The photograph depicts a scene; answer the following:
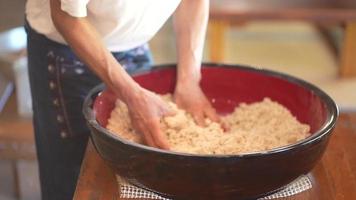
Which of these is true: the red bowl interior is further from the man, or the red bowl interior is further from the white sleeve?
the white sleeve

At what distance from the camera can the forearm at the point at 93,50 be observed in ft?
3.74

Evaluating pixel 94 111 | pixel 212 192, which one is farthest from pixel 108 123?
pixel 212 192

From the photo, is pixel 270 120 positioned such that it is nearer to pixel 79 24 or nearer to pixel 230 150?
pixel 230 150

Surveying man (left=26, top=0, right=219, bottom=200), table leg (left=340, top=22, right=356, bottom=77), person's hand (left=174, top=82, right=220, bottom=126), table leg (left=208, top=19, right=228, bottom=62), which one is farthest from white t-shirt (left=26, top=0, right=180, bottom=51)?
table leg (left=340, top=22, right=356, bottom=77)

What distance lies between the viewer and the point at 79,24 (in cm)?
114

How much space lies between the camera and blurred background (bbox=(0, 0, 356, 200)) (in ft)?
6.70

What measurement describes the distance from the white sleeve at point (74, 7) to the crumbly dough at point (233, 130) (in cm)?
22

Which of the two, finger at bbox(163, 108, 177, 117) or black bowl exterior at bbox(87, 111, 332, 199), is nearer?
black bowl exterior at bbox(87, 111, 332, 199)

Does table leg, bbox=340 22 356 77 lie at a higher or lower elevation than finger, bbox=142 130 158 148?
lower

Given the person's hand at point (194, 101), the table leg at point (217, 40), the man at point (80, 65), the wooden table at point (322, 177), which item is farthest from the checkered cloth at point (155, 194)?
the table leg at point (217, 40)

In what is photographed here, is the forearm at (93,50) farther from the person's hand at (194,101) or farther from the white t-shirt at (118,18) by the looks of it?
the person's hand at (194,101)

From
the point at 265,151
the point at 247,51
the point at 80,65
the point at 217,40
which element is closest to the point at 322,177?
the point at 265,151

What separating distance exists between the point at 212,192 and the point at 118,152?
17 cm

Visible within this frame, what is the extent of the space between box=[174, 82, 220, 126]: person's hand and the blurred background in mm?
819
